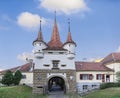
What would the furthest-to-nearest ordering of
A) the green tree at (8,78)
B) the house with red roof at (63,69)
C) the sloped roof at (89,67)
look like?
the green tree at (8,78)
the sloped roof at (89,67)
the house with red roof at (63,69)

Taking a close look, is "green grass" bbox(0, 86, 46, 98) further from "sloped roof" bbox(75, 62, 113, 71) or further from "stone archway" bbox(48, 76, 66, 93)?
"sloped roof" bbox(75, 62, 113, 71)

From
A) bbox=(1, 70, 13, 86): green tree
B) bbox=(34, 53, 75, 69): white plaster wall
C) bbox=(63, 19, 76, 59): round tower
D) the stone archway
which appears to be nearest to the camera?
bbox=(34, 53, 75, 69): white plaster wall

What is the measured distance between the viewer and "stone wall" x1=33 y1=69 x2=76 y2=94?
5425 cm

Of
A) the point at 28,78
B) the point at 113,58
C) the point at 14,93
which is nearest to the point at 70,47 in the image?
the point at 113,58

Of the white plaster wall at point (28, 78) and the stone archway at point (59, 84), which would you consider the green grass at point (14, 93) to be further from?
the stone archway at point (59, 84)

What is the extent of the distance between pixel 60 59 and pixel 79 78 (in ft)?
19.5

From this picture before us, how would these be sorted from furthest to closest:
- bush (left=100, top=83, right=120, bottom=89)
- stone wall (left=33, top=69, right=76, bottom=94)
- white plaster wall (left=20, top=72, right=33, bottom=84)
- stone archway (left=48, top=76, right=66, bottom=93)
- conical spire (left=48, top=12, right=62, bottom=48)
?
white plaster wall (left=20, top=72, right=33, bottom=84) < stone archway (left=48, top=76, right=66, bottom=93) < conical spire (left=48, top=12, right=62, bottom=48) < stone wall (left=33, top=69, right=76, bottom=94) < bush (left=100, top=83, right=120, bottom=89)

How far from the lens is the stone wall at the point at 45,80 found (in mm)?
54250

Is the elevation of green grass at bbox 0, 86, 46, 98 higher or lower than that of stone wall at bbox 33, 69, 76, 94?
lower

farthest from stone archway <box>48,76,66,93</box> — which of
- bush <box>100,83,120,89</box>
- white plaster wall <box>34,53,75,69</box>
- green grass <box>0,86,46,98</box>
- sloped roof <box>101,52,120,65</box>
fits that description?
sloped roof <box>101,52,120,65</box>

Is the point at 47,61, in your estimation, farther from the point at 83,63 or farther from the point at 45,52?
the point at 83,63

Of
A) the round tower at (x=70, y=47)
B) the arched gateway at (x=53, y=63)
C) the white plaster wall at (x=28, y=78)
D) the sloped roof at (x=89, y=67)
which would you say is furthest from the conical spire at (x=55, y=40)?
the white plaster wall at (x=28, y=78)

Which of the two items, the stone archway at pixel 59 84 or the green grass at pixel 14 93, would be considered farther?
the stone archway at pixel 59 84

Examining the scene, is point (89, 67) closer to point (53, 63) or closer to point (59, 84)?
point (53, 63)
